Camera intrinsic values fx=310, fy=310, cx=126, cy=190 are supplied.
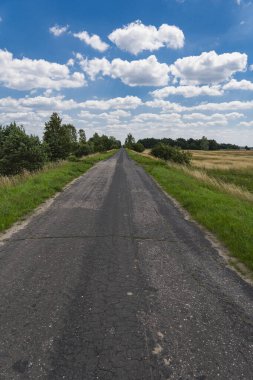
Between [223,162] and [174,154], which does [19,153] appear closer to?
[174,154]

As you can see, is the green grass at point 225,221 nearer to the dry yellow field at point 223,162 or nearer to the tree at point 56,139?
the tree at point 56,139

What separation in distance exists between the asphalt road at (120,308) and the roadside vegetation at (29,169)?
330cm

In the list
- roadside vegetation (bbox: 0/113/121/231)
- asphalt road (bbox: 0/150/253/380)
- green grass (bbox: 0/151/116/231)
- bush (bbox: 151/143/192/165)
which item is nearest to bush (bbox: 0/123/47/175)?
roadside vegetation (bbox: 0/113/121/231)

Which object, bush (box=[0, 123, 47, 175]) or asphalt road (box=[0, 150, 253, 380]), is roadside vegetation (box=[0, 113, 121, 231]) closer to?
bush (box=[0, 123, 47, 175])

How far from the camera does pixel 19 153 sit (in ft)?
74.0

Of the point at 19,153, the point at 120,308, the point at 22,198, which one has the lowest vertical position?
the point at 120,308

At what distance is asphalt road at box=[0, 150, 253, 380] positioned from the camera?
3309 mm

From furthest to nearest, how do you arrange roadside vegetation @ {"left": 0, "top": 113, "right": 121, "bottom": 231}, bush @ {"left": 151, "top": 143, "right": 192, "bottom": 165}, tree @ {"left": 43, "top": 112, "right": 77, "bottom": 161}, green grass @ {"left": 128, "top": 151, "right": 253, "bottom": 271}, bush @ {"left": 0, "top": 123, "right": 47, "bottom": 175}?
bush @ {"left": 151, "top": 143, "right": 192, "bottom": 165} < tree @ {"left": 43, "top": 112, "right": 77, "bottom": 161} < bush @ {"left": 0, "top": 123, "right": 47, "bottom": 175} < roadside vegetation @ {"left": 0, "top": 113, "right": 121, "bottom": 231} < green grass @ {"left": 128, "top": 151, "right": 253, "bottom": 271}

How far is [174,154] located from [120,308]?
4335 centimetres

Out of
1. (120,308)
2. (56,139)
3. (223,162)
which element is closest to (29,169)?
(56,139)

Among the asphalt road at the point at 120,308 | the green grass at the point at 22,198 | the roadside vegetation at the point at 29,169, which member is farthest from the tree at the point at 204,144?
the asphalt road at the point at 120,308

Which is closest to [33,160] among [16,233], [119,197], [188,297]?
[119,197]

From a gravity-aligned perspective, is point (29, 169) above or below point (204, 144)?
below

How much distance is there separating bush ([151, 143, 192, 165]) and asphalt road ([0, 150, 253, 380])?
37733 mm
